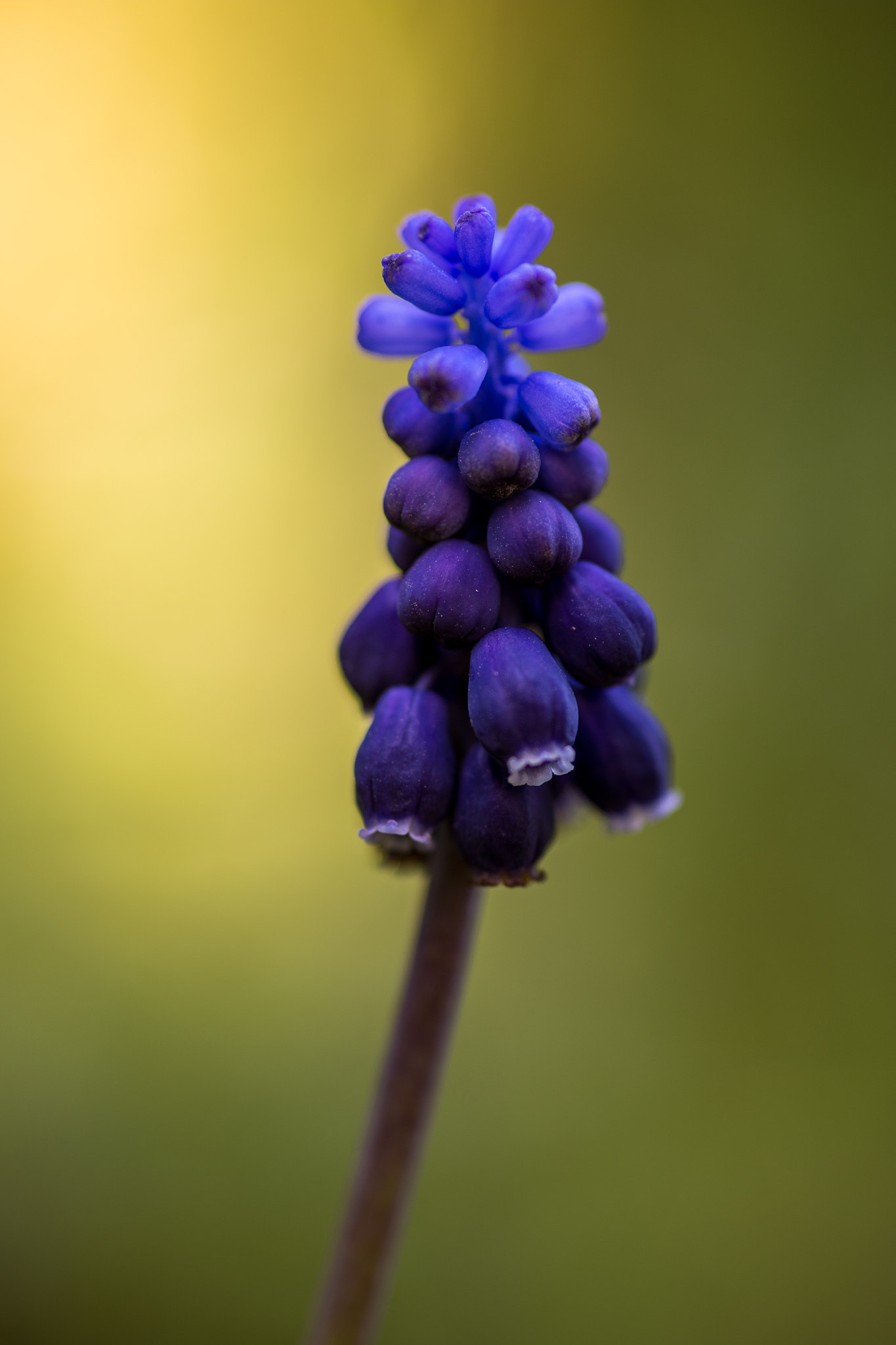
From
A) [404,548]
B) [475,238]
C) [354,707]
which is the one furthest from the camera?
[354,707]

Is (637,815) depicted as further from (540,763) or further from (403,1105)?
(403,1105)

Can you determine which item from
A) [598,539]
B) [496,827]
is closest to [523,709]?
[496,827]

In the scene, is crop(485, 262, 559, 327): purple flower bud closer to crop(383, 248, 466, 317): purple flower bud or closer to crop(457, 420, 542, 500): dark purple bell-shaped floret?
crop(383, 248, 466, 317): purple flower bud

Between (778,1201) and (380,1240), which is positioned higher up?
(778,1201)

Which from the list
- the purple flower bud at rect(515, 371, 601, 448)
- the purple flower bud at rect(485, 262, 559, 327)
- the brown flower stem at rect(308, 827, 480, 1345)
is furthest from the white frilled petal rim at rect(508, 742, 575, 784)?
the purple flower bud at rect(485, 262, 559, 327)

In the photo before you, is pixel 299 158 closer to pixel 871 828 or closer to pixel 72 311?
pixel 72 311

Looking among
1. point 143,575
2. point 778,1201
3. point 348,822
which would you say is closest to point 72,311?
point 143,575
